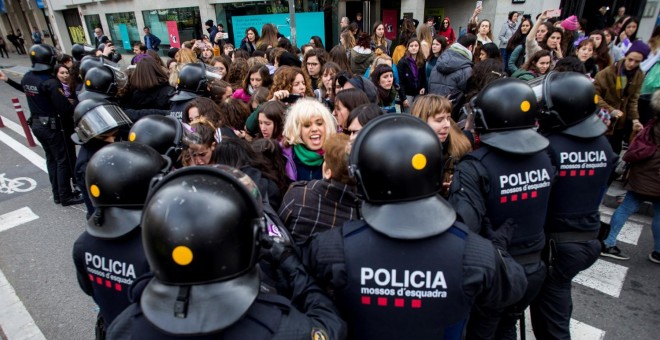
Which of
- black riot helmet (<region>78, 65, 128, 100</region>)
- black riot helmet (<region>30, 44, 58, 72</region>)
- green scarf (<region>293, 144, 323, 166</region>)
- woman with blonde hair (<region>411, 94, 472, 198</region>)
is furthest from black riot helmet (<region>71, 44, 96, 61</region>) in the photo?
woman with blonde hair (<region>411, 94, 472, 198</region>)

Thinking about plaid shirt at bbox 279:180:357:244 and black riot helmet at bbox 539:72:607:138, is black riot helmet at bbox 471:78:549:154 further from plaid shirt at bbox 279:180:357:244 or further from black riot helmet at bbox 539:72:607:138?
plaid shirt at bbox 279:180:357:244

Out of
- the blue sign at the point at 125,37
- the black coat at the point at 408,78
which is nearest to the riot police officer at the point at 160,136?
the black coat at the point at 408,78

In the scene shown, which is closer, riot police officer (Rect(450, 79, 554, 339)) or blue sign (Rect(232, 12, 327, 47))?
riot police officer (Rect(450, 79, 554, 339))

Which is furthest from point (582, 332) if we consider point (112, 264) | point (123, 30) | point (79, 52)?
point (123, 30)

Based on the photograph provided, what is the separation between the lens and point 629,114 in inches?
211

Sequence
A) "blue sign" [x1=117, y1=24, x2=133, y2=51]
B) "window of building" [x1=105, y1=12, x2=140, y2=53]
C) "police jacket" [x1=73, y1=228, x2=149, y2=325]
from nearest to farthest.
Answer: "police jacket" [x1=73, y1=228, x2=149, y2=325]
"window of building" [x1=105, y1=12, x2=140, y2=53]
"blue sign" [x1=117, y1=24, x2=133, y2=51]

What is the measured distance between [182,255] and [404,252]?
0.82 m

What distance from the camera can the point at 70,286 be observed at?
4016mm

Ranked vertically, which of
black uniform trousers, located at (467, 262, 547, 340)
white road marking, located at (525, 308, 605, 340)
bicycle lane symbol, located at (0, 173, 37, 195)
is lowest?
bicycle lane symbol, located at (0, 173, 37, 195)

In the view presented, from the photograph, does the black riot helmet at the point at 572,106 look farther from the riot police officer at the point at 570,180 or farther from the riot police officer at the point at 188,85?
the riot police officer at the point at 188,85

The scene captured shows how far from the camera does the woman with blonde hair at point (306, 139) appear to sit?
3.12 m

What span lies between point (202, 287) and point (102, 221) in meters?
0.90

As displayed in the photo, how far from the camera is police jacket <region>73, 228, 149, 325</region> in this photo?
5.76 ft

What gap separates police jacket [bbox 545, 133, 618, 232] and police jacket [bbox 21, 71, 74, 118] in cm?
621
